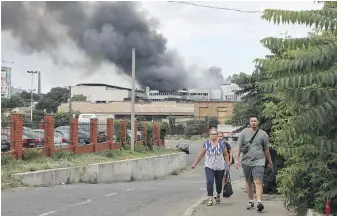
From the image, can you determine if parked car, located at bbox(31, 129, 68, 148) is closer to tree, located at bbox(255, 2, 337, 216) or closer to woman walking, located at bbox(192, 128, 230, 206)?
woman walking, located at bbox(192, 128, 230, 206)

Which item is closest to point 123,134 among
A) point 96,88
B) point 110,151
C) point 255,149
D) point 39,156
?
point 110,151

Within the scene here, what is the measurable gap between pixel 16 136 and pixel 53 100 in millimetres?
95533

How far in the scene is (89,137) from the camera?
2602 cm

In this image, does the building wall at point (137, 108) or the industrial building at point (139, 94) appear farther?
the industrial building at point (139, 94)

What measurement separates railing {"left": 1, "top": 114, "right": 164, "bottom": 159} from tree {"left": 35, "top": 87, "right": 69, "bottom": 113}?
71.2 m

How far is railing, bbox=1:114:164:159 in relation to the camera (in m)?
18.3

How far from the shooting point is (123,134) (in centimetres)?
3164

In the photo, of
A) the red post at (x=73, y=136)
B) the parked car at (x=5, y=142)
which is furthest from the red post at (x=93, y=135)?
the parked car at (x=5, y=142)

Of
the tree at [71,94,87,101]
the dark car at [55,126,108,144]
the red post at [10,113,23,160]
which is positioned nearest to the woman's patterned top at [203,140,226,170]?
the red post at [10,113,23,160]

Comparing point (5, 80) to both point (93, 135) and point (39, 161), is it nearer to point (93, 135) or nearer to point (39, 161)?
point (93, 135)

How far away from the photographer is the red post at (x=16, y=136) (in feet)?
59.5

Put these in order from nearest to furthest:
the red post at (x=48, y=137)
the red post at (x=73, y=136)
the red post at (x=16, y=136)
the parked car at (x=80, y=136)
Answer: the red post at (x=16, y=136), the red post at (x=48, y=137), the red post at (x=73, y=136), the parked car at (x=80, y=136)

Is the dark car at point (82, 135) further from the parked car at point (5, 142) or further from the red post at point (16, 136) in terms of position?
the parked car at point (5, 142)

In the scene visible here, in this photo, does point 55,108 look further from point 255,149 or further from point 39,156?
point 255,149
